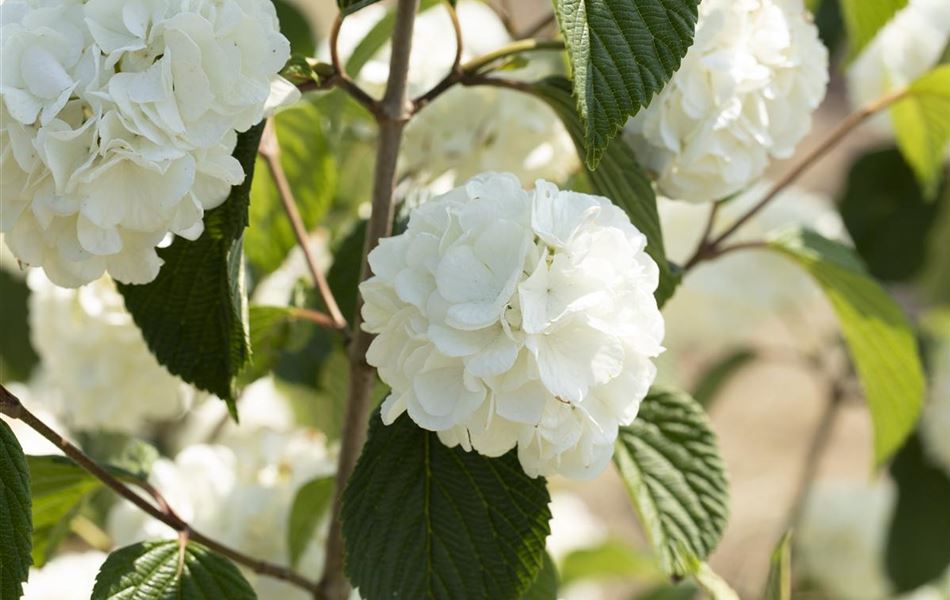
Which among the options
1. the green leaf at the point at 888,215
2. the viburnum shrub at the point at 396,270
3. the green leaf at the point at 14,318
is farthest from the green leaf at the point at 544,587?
the green leaf at the point at 888,215

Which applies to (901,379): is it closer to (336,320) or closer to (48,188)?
(336,320)

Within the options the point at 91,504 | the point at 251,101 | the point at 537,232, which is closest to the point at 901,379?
the point at 537,232

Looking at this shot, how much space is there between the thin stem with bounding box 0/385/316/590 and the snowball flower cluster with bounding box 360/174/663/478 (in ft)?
0.60

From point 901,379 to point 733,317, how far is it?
23.5 inches

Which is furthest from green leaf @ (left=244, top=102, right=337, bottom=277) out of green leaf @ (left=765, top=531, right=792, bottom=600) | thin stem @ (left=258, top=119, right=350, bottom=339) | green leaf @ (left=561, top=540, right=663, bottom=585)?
green leaf @ (left=561, top=540, right=663, bottom=585)

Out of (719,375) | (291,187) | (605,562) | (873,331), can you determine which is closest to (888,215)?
(719,375)

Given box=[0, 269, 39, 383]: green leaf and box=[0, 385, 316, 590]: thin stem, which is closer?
box=[0, 385, 316, 590]: thin stem

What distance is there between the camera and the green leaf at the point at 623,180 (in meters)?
0.73

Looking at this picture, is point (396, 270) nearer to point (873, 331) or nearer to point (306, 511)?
point (306, 511)

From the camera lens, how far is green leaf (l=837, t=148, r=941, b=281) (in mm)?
1736

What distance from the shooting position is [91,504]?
1.34 m

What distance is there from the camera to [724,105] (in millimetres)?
756

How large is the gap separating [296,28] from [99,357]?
367 millimetres

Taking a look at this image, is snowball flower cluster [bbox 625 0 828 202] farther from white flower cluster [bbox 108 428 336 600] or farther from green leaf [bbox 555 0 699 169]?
white flower cluster [bbox 108 428 336 600]
